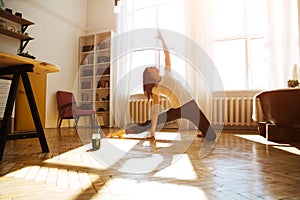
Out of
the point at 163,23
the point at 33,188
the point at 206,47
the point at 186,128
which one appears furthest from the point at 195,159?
the point at 163,23

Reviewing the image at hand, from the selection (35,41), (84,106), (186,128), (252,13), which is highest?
(252,13)

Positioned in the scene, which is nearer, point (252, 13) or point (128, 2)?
point (252, 13)

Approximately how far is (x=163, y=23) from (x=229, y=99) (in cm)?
218

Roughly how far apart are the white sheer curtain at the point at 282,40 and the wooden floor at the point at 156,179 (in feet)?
9.08

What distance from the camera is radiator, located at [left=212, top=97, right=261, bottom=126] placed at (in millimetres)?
4203

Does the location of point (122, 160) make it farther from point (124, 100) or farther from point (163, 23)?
point (163, 23)

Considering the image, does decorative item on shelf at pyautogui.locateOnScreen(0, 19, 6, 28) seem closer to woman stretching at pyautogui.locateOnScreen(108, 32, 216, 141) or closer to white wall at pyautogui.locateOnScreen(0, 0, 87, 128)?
white wall at pyautogui.locateOnScreen(0, 0, 87, 128)

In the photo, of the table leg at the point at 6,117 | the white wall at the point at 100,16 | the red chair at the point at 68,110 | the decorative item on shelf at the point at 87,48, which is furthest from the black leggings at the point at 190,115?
the white wall at the point at 100,16

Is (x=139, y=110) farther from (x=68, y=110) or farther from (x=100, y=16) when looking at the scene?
(x=100, y=16)

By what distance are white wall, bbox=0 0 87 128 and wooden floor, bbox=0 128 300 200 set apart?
3.66 metres

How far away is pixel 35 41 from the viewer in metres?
4.86

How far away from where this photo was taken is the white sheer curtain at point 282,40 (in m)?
4.00

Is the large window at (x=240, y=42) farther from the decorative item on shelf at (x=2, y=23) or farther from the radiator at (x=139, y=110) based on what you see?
the decorative item on shelf at (x=2, y=23)

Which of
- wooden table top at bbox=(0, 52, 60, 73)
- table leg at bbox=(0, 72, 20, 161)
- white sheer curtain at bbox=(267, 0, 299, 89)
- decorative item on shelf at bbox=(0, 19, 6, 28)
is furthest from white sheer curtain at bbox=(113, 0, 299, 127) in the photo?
table leg at bbox=(0, 72, 20, 161)
